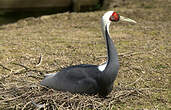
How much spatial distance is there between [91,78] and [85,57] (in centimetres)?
177

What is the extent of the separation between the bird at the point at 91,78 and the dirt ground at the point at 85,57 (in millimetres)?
85

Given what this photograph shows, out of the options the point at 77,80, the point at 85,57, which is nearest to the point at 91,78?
the point at 77,80

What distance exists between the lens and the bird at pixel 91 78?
3602mm

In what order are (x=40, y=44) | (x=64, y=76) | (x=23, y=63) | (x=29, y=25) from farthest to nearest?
1. (x=29, y=25)
2. (x=40, y=44)
3. (x=23, y=63)
4. (x=64, y=76)

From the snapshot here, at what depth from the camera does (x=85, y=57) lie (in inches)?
211

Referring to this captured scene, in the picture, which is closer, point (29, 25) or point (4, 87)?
point (4, 87)

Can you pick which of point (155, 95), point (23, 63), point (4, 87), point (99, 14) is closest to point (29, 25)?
point (99, 14)

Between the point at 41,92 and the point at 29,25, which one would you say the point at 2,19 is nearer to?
the point at 29,25

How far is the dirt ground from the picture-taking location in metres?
3.68

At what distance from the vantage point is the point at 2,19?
11.5m

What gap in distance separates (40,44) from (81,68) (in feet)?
8.85

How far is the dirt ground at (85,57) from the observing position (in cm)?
368

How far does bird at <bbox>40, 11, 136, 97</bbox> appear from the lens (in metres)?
3.60

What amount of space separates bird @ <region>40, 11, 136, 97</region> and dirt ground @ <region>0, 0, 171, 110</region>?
A: 0.28 ft
